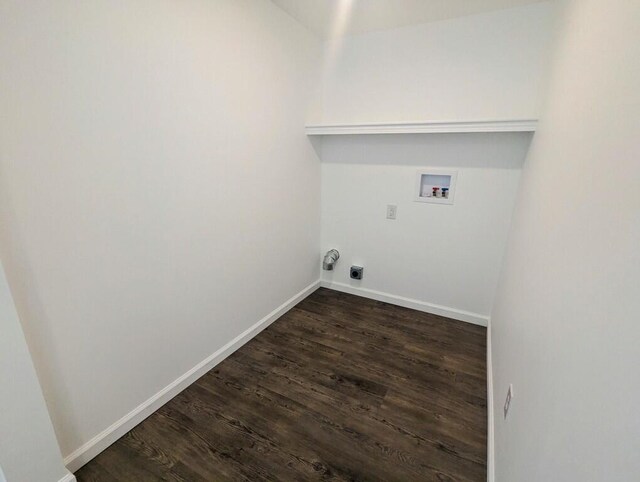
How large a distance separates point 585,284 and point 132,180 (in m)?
1.74

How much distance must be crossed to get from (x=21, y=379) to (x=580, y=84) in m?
2.29

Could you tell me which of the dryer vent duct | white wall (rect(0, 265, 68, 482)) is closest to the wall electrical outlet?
white wall (rect(0, 265, 68, 482))

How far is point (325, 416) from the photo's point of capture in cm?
170

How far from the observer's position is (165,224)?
5.24 feet

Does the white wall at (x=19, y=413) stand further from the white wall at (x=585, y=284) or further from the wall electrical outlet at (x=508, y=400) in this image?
the wall electrical outlet at (x=508, y=400)

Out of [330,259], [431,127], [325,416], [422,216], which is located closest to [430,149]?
[431,127]

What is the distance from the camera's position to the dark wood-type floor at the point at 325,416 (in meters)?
1.42

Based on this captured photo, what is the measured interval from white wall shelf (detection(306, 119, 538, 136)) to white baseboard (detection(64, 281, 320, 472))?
1.66 m

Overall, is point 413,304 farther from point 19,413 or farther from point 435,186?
point 19,413

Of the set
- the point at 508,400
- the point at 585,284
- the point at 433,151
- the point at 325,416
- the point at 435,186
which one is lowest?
the point at 325,416

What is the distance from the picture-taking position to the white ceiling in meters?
1.98

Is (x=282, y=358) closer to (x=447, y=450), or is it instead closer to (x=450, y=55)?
(x=447, y=450)

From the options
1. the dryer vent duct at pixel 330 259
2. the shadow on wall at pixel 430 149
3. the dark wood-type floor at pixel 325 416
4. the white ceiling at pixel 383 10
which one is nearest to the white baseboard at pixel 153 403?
the dark wood-type floor at pixel 325 416

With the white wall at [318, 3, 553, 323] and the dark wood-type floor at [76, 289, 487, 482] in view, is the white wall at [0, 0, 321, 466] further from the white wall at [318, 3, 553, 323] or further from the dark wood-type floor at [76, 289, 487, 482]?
the white wall at [318, 3, 553, 323]
